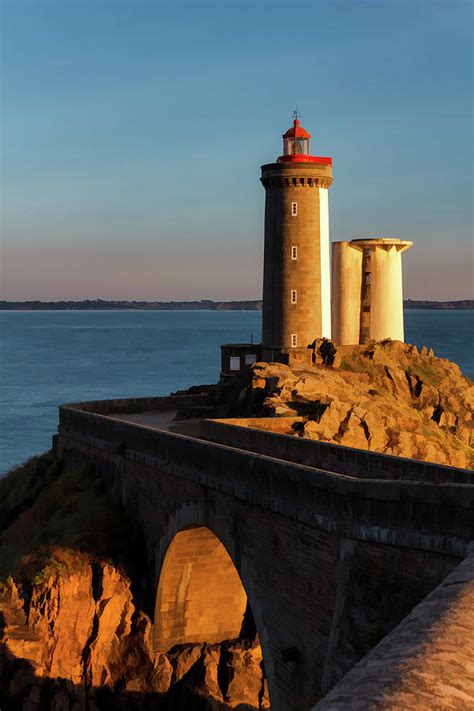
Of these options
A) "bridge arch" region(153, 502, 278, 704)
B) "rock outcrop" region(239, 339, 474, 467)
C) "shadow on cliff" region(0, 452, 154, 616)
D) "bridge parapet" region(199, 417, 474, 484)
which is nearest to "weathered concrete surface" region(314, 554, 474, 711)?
"bridge parapet" region(199, 417, 474, 484)

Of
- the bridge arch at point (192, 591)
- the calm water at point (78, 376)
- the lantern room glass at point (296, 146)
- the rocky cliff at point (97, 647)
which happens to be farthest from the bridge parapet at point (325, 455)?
the calm water at point (78, 376)

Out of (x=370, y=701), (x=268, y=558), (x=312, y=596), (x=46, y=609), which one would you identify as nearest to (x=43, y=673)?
(x=46, y=609)

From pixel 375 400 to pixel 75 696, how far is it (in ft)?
51.0

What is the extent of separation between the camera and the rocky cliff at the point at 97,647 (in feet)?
81.0

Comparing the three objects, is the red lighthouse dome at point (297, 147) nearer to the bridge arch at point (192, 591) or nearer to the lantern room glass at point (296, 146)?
the lantern room glass at point (296, 146)

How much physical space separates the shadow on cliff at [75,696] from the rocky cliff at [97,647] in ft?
0.09

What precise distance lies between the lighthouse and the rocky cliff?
22.0 metres

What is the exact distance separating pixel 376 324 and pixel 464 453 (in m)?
17.9

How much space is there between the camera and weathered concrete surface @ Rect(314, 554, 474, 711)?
7543 mm

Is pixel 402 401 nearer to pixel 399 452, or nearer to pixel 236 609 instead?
pixel 399 452

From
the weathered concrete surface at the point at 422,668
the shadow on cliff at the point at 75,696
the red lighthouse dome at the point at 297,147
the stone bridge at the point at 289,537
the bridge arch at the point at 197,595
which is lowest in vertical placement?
the shadow on cliff at the point at 75,696

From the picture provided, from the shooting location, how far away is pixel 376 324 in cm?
5100

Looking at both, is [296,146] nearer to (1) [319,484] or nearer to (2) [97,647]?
(2) [97,647]

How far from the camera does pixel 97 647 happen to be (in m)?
25.6
